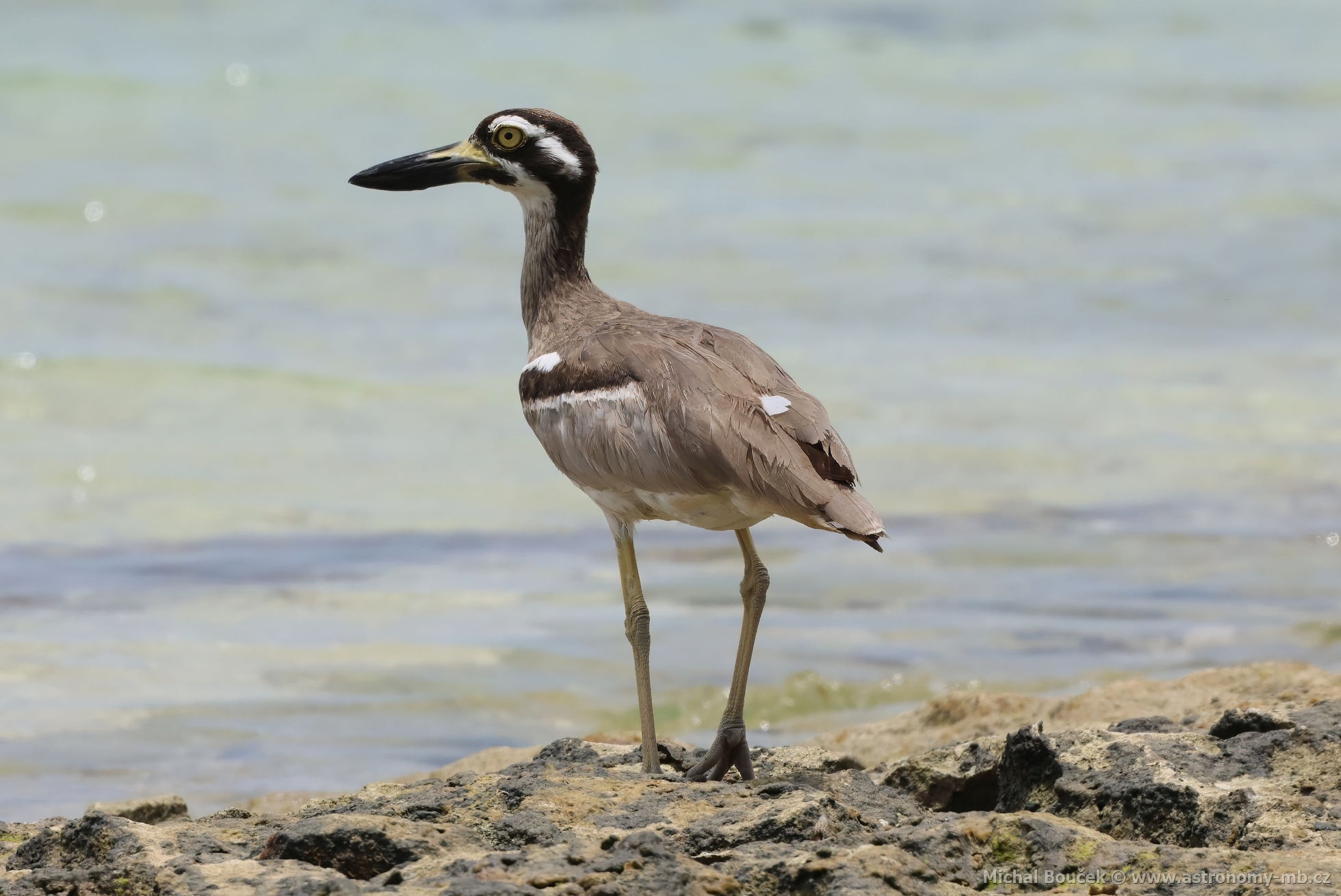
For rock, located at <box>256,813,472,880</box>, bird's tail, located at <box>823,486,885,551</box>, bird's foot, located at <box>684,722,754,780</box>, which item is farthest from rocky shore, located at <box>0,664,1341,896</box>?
bird's tail, located at <box>823,486,885,551</box>

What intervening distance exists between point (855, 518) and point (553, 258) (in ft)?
8.76

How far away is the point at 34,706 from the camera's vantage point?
9.36 metres

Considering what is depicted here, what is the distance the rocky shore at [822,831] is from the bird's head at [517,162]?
281 centimetres

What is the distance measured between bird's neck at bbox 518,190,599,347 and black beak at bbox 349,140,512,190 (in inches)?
9.4

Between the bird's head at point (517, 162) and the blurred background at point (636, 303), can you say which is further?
the blurred background at point (636, 303)

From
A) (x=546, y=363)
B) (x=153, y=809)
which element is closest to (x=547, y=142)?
(x=546, y=363)

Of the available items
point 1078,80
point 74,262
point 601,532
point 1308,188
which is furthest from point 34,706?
point 1078,80

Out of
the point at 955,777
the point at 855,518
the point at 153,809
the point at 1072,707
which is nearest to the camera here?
the point at 855,518

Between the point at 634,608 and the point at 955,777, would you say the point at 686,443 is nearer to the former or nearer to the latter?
the point at 634,608

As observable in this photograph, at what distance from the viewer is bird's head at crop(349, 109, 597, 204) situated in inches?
314

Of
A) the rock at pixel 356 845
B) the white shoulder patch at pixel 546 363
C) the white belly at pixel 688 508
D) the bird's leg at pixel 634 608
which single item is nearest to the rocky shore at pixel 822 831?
the rock at pixel 356 845

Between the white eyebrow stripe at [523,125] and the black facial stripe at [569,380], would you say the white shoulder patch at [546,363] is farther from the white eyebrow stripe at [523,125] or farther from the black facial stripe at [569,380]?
the white eyebrow stripe at [523,125]

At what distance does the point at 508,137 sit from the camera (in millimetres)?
7988

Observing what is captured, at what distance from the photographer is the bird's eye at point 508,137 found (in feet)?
26.1
